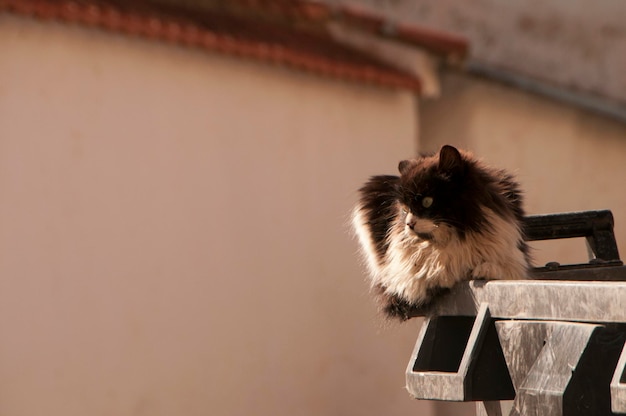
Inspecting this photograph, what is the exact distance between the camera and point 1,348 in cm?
590

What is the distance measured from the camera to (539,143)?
949cm

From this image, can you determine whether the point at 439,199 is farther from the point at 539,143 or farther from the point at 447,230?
the point at 539,143

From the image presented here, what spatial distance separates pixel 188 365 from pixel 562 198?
425 centimetres

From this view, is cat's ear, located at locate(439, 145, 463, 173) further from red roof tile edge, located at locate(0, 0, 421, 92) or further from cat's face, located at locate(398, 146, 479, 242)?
red roof tile edge, located at locate(0, 0, 421, 92)

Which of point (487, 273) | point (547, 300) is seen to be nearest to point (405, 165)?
point (487, 273)

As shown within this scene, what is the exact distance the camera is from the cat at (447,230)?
3.06 meters

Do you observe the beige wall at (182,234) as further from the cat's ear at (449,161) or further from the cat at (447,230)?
Answer: the cat's ear at (449,161)

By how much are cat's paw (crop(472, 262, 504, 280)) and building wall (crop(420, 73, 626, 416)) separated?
5881 millimetres

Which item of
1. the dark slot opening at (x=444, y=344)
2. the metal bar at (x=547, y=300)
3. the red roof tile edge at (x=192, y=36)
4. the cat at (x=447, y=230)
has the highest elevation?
the red roof tile edge at (x=192, y=36)

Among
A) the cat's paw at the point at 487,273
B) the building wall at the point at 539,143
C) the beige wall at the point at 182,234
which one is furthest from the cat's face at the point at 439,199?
the building wall at the point at 539,143

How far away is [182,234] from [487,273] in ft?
13.3

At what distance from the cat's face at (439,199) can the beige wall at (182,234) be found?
3.45 meters

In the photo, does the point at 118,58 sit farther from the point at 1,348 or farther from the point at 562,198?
the point at 562,198

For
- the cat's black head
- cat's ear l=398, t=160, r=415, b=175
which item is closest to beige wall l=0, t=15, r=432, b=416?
cat's ear l=398, t=160, r=415, b=175
